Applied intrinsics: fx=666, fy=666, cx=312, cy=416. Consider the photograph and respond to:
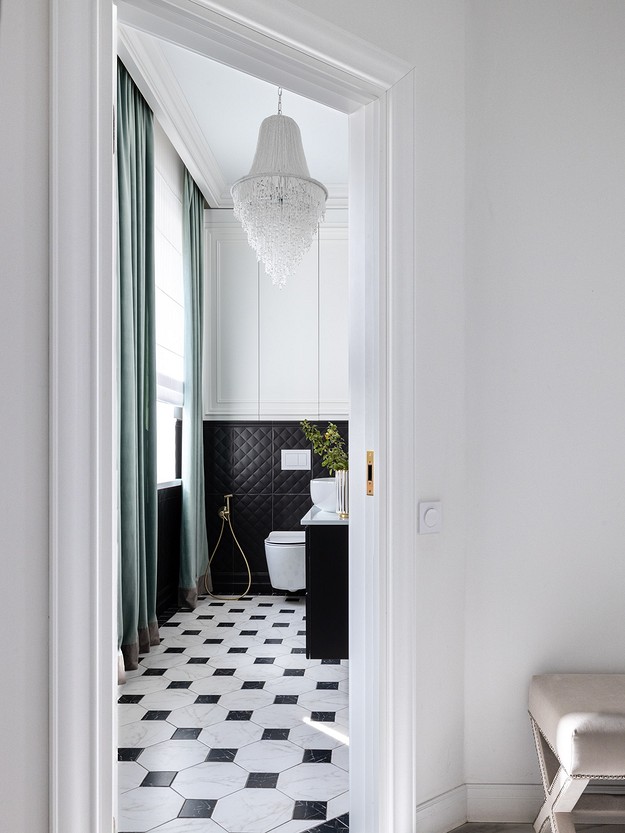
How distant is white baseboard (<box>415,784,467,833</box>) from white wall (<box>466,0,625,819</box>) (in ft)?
1.37

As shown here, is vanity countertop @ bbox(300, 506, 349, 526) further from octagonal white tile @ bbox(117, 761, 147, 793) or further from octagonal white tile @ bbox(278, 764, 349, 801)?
octagonal white tile @ bbox(117, 761, 147, 793)

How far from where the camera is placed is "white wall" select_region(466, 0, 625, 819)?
2.09 metres

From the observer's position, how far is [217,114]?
4.15 metres

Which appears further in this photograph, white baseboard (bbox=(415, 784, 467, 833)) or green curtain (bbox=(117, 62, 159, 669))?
green curtain (bbox=(117, 62, 159, 669))

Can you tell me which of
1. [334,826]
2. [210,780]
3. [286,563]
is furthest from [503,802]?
[286,563]

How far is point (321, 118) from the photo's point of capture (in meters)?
4.23

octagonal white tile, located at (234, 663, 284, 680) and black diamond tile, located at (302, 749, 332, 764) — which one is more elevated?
black diamond tile, located at (302, 749, 332, 764)

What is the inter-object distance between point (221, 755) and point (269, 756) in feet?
0.59

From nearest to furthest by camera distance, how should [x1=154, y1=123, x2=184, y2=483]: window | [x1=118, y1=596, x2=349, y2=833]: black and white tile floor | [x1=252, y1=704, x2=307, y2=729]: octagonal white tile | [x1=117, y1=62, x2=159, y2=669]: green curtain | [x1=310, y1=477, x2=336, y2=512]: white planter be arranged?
[x1=118, y1=596, x2=349, y2=833]: black and white tile floor, [x1=252, y1=704, x2=307, y2=729]: octagonal white tile, [x1=117, y1=62, x2=159, y2=669]: green curtain, [x1=310, y1=477, x2=336, y2=512]: white planter, [x1=154, y1=123, x2=184, y2=483]: window

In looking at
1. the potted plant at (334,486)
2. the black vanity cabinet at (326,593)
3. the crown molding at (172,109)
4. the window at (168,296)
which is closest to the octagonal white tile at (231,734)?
the black vanity cabinet at (326,593)

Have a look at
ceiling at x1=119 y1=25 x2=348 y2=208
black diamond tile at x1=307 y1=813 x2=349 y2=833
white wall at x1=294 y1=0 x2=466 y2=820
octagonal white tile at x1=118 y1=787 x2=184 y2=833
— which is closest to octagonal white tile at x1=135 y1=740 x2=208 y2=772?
octagonal white tile at x1=118 y1=787 x2=184 y2=833

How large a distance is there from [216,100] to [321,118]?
0.69 metres
